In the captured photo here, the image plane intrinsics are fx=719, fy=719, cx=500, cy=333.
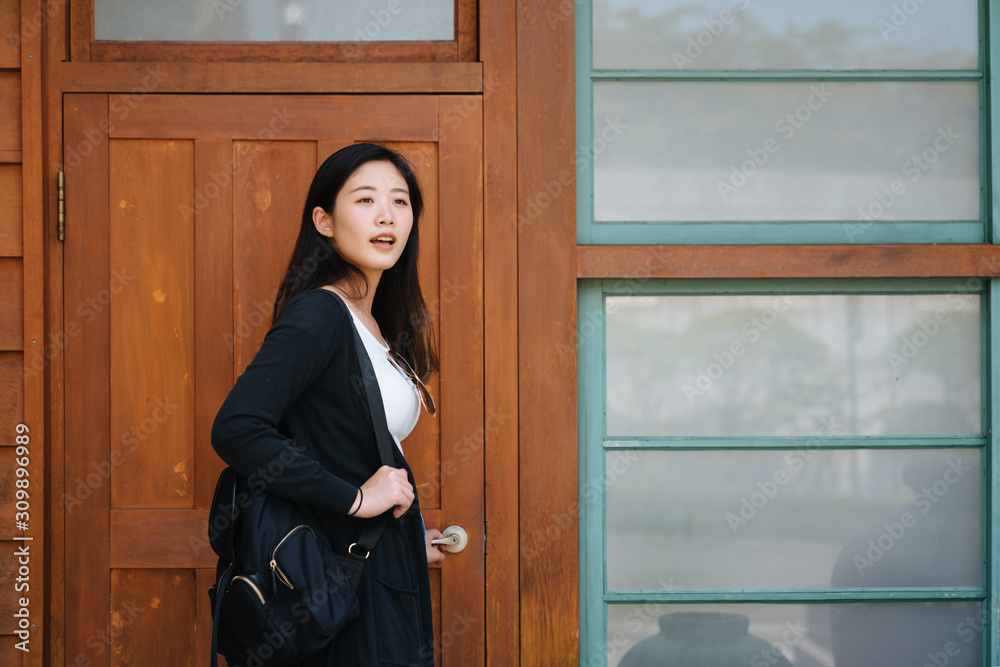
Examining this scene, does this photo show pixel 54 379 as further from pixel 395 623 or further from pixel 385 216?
pixel 395 623

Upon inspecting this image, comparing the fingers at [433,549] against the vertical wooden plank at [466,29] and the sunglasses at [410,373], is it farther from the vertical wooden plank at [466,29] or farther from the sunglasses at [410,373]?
the vertical wooden plank at [466,29]

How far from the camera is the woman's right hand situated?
1.42 m

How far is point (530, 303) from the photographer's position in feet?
6.59

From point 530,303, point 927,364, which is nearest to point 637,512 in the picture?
point 530,303

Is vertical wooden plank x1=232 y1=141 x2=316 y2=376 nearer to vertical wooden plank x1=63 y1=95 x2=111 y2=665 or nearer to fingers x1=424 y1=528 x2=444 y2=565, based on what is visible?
vertical wooden plank x1=63 y1=95 x2=111 y2=665

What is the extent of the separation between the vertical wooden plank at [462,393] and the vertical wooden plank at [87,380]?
927mm

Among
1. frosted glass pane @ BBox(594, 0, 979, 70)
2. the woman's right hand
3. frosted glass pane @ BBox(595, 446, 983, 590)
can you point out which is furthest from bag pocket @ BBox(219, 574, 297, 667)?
frosted glass pane @ BBox(594, 0, 979, 70)

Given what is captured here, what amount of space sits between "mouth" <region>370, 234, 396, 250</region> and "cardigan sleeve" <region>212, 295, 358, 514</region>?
26cm

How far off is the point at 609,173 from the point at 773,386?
0.77 meters

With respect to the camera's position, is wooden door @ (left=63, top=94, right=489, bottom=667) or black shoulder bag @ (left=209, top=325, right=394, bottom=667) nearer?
black shoulder bag @ (left=209, top=325, right=394, bottom=667)

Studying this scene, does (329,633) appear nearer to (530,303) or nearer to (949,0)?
(530,303)

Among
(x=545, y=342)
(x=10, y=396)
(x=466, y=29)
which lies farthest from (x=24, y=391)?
(x=466, y=29)

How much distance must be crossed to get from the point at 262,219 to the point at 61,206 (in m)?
0.54

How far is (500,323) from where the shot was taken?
2010 millimetres
